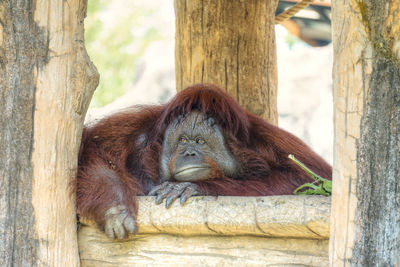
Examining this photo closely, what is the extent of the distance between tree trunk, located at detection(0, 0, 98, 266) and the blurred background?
7.49m

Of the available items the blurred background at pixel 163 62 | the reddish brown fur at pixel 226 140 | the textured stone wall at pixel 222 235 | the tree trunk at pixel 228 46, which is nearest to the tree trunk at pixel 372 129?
the textured stone wall at pixel 222 235

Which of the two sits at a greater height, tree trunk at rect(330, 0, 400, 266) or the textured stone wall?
tree trunk at rect(330, 0, 400, 266)

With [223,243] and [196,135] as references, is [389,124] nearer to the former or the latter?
[223,243]

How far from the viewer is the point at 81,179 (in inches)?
116

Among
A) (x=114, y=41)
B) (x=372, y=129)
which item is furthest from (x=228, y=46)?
(x=114, y=41)

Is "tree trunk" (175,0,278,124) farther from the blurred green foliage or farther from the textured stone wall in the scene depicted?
the blurred green foliage

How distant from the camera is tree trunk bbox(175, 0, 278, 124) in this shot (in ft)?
14.2

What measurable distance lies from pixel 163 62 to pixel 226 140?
10841mm

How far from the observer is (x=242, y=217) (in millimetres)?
2566

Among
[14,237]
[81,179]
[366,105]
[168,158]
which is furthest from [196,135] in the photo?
[366,105]

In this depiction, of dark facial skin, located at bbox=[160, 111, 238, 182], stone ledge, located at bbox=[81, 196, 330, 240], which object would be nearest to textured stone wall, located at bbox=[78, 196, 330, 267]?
stone ledge, located at bbox=[81, 196, 330, 240]

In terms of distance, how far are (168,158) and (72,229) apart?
0.85m

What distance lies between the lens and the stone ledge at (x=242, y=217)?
247 centimetres

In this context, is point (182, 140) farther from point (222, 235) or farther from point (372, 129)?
point (372, 129)
